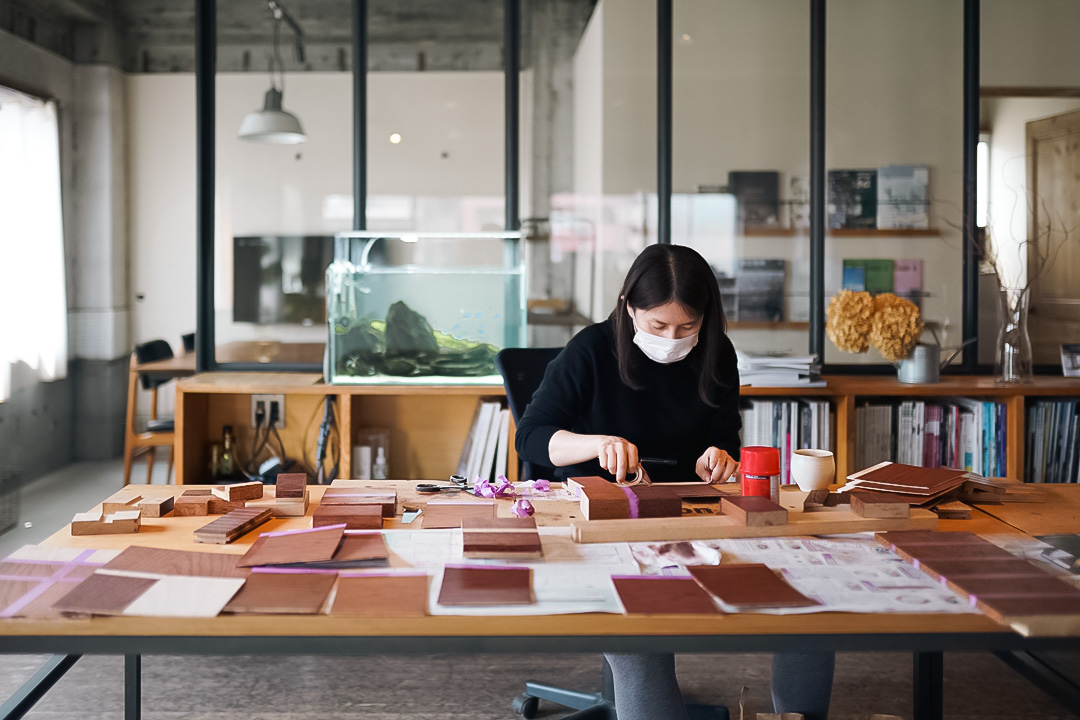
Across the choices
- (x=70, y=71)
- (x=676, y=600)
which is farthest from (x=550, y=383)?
(x=70, y=71)

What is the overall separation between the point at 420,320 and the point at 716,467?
1569 mm

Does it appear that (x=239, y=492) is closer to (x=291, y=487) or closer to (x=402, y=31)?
(x=291, y=487)

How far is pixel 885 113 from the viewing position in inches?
137

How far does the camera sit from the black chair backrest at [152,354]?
12.1ft

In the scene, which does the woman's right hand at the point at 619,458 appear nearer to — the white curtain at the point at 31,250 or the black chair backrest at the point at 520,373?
the black chair backrest at the point at 520,373

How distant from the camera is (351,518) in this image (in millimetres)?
1479

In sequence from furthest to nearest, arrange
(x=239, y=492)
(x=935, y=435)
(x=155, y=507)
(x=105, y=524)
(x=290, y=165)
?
1. (x=290, y=165)
2. (x=935, y=435)
3. (x=239, y=492)
4. (x=155, y=507)
5. (x=105, y=524)

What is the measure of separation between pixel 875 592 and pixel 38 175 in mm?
4506

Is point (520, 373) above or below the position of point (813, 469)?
above

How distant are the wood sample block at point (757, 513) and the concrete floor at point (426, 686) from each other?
2.92ft

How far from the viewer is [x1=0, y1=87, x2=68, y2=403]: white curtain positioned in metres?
4.24

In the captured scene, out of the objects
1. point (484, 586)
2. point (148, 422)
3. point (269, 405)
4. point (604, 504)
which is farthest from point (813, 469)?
point (148, 422)

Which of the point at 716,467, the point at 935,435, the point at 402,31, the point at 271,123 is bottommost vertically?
the point at 935,435

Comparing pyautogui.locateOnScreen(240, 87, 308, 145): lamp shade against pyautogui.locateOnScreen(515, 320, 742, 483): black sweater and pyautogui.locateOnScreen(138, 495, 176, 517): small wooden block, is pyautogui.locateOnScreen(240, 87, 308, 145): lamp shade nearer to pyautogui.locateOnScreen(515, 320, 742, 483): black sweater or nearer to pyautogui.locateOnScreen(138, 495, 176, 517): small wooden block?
pyautogui.locateOnScreen(515, 320, 742, 483): black sweater
